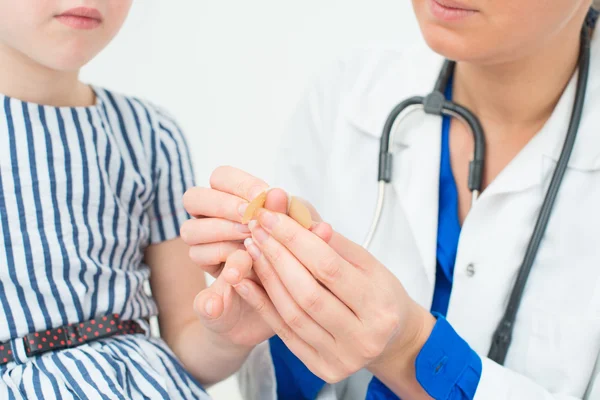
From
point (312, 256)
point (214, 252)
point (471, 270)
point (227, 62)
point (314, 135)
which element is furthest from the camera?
point (227, 62)

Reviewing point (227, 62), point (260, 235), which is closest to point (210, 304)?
point (260, 235)

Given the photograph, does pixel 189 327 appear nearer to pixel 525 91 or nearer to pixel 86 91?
pixel 86 91

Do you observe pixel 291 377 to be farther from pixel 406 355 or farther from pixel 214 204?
pixel 214 204

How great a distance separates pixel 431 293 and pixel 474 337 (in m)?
0.09

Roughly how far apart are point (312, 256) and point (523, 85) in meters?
0.48

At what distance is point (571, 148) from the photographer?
0.98m

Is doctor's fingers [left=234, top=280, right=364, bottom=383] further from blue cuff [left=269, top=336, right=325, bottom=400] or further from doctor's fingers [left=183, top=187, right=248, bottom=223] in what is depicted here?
blue cuff [left=269, top=336, right=325, bottom=400]

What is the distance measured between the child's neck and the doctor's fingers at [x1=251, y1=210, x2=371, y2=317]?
0.34 meters

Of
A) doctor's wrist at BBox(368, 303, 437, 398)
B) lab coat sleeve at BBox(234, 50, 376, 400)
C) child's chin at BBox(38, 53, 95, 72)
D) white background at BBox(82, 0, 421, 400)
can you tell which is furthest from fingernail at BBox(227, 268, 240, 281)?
white background at BBox(82, 0, 421, 400)

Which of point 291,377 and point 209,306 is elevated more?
point 209,306

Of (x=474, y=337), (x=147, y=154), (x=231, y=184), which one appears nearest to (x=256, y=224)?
(x=231, y=184)

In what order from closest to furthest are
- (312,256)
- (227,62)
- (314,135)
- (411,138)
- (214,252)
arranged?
1. (312,256)
2. (214,252)
3. (411,138)
4. (314,135)
5. (227,62)

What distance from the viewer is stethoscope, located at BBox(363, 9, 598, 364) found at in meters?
0.96

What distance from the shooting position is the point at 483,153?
1.04 meters
